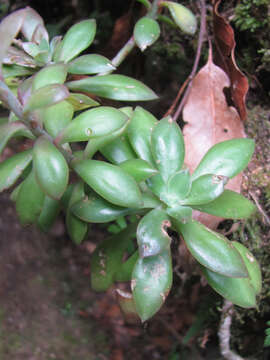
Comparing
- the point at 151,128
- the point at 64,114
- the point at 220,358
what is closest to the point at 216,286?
the point at 151,128

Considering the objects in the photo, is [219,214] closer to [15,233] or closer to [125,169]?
[125,169]

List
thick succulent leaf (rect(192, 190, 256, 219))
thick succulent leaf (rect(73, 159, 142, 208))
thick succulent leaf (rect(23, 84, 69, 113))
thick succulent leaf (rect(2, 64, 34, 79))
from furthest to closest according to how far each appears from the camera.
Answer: thick succulent leaf (rect(2, 64, 34, 79)) → thick succulent leaf (rect(192, 190, 256, 219)) → thick succulent leaf (rect(73, 159, 142, 208)) → thick succulent leaf (rect(23, 84, 69, 113))

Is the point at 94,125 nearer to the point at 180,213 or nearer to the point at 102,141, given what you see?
the point at 102,141

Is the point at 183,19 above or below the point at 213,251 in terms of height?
above

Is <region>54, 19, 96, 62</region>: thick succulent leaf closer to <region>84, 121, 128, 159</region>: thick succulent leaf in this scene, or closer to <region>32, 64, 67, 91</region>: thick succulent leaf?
<region>32, 64, 67, 91</region>: thick succulent leaf

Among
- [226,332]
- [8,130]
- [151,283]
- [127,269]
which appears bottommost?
[226,332]

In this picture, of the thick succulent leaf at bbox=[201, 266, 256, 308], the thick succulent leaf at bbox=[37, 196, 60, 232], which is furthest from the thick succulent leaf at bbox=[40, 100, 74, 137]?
the thick succulent leaf at bbox=[201, 266, 256, 308]

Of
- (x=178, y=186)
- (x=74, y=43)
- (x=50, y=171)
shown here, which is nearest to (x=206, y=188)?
(x=178, y=186)
